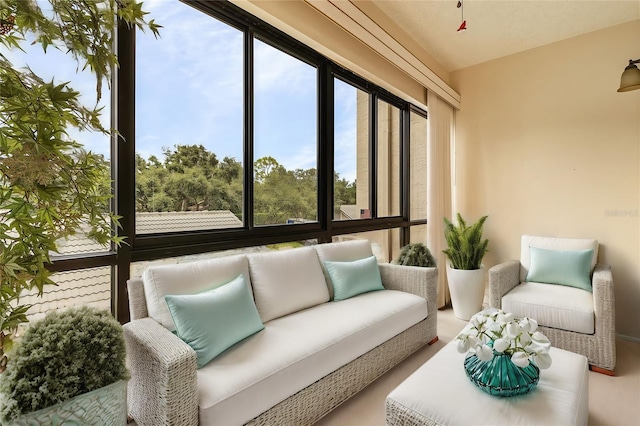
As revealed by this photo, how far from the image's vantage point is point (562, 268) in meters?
2.71

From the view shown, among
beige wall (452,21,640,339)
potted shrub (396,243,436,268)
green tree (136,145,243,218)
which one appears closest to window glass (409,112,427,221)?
beige wall (452,21,640,339)

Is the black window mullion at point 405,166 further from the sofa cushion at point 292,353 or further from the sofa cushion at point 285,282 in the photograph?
the sofa cushion at point 285,282

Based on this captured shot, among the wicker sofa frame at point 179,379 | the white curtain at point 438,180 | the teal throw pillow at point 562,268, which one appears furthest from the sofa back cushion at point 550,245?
the wicker sofa frame at point 179,379

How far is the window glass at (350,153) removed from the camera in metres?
2.98

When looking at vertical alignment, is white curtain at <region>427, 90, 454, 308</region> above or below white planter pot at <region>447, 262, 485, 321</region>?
above

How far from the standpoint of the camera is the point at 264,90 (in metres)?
2.36

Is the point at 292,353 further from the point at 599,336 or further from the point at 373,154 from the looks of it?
the point at 373,154

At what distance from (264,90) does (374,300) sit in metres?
1.72

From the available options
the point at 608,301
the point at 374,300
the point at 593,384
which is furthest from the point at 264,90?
the point at 593,384

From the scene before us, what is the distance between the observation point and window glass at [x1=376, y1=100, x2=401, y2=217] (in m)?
3.45

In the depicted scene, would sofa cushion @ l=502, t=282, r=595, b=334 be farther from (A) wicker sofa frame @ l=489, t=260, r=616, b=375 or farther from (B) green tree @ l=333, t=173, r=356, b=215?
(B) green tree @ l=333, t=173, r=356, b=215

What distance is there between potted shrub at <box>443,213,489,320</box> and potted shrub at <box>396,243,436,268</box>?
407 mm

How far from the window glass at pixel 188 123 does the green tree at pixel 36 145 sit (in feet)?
3.19

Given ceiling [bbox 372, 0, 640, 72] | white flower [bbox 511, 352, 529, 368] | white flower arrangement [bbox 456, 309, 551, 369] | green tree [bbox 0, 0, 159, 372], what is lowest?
white flower [bbox 511, 352, 529, 368]
